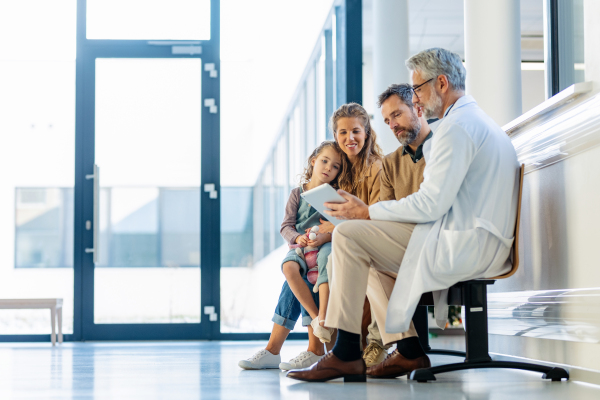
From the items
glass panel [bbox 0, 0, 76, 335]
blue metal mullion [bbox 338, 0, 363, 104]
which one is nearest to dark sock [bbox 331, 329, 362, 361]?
blue metal mullion [bbox 338, 0, 363, 104]

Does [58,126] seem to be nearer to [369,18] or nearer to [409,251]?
[369,18]

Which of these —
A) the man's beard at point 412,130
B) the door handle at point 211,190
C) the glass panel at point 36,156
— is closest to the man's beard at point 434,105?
the man's beard at point 412,130

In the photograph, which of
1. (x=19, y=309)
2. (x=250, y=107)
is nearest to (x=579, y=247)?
(x=250, y=107)

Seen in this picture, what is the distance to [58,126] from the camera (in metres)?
5.43

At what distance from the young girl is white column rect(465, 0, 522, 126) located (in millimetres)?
817

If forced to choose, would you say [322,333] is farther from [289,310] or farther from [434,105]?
[434,105]

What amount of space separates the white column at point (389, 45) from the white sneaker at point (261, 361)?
7.53 feet

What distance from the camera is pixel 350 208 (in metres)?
2.30

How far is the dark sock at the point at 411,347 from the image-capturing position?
2287mm

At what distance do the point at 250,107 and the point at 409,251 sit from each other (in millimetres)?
3566

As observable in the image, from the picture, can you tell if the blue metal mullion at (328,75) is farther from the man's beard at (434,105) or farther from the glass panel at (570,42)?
the man's beard at (434,105)

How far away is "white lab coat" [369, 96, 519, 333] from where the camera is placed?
2.08 metres

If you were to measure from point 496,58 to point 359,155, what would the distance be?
34.0 inches

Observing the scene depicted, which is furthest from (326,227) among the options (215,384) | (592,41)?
(592,41)
